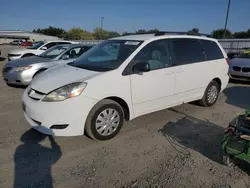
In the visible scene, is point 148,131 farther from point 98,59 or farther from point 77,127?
point 98,59

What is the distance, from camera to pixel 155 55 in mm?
4168

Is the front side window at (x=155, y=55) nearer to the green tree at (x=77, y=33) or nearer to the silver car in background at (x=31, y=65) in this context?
the silver car in background at (x=31, y=65)

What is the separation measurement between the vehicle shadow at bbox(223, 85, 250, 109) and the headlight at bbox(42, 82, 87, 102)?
174 inches

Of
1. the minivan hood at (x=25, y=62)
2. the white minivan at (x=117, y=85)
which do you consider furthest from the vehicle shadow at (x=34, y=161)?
the minivan hood at (x=25, y=62)

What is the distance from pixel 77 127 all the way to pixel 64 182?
0.88 meters

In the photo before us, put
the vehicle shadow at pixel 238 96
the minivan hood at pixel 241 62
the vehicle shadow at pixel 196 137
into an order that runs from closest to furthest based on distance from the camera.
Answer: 1. the vehicle shadow at pixel 196 137
2. the vehicle shadow at pixel 238 96
3. the minivan hood at pixel 241 62

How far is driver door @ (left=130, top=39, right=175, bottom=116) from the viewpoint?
12.5 ft

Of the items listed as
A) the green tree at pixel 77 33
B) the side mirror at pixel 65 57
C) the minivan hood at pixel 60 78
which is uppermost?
the minivan hood at pixel 60 78

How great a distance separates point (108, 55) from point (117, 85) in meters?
0.94

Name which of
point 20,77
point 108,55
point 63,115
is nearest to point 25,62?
point 20,77

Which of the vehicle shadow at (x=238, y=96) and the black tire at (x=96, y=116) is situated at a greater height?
the black tire at (x=96, y=116)

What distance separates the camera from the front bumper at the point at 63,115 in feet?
10.4

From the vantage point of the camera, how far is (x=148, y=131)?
4.02 meters

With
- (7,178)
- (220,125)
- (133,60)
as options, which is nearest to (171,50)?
(133,60)
